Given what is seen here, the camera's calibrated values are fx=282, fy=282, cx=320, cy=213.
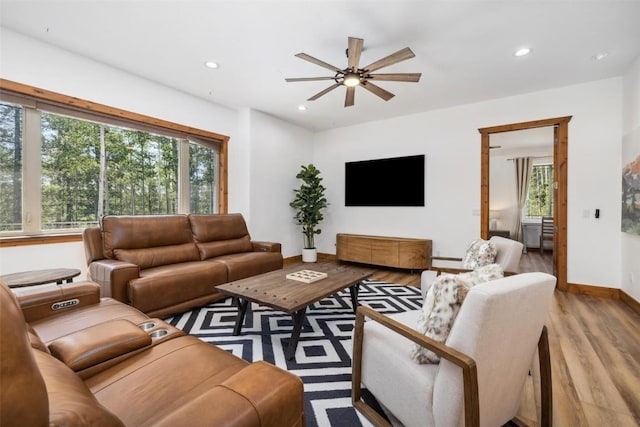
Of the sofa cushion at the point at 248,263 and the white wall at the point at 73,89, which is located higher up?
the white wall at the point at 73,89

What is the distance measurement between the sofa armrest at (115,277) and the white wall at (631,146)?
198 inches

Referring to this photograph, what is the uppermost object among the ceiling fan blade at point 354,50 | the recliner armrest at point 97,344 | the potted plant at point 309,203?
the ceiling fan blade at point 354,50

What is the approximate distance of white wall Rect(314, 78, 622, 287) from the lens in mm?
3479

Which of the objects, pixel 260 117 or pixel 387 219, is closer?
pixel 260 117

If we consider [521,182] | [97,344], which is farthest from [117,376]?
[521,182]

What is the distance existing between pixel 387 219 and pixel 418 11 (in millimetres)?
3414

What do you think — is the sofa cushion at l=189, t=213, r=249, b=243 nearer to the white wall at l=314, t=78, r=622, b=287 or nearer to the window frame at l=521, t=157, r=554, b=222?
the white wall at l=314, t=78, r=622, b=287

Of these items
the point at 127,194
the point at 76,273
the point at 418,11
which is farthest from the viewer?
the point at 127,194

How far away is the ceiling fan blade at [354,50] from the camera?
221 cm

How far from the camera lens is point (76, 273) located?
2.57 m

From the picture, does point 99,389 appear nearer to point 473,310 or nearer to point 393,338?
point 393,338

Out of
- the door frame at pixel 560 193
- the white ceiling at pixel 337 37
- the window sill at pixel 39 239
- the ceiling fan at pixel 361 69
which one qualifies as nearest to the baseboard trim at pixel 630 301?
the door frame at pixel 560 193

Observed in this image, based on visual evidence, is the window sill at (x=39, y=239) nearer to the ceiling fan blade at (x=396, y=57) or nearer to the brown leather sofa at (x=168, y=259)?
the brown leather sofa at (x=168, y=259)

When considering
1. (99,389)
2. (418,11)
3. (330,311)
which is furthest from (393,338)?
(418,11)
